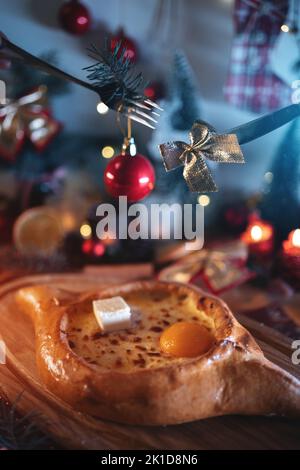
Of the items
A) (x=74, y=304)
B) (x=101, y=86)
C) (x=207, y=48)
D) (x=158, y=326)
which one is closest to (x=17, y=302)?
(x=74, y=304)

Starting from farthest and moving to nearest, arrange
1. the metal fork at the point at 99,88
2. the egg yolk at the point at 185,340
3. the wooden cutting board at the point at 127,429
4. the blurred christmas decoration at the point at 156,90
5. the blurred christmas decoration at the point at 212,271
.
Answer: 1. the blurred christmas decoration at the point at 156,90
2. the blurred christmas decoration at the point at 212,271
3. the egg yolk at the point at 185,340
4. the metal fork at the point at 99,88
5. the wooden cutting board at the point at 127,429

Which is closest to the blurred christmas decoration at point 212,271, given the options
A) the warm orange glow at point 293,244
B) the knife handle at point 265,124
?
the warm orange glow at point 293,244

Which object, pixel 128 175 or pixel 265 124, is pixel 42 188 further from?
pixel 265 124

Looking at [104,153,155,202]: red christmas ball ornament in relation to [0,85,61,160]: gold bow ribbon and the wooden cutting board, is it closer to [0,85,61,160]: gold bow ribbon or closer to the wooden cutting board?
the wooden cutting board

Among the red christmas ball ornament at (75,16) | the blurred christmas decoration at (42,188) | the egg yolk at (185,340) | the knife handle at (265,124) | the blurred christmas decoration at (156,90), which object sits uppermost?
the red christmas ball ornament at (75,16)

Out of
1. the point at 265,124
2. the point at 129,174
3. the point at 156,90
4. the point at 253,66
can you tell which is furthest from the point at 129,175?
the point at 253,66

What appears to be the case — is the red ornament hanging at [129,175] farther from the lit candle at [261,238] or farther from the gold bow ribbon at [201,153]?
the lit candle at [261,238]
